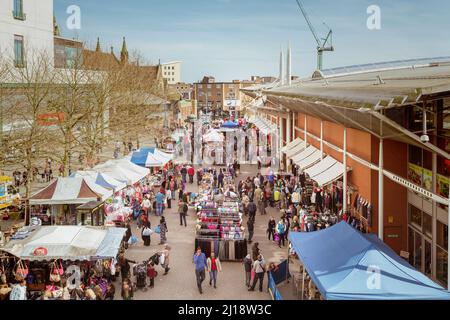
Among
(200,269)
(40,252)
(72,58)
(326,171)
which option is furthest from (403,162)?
(72,58)

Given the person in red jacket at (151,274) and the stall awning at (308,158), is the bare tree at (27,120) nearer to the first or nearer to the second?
the person in red jacket at (151,274)

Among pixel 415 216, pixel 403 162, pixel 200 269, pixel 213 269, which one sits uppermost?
pixel 403 162

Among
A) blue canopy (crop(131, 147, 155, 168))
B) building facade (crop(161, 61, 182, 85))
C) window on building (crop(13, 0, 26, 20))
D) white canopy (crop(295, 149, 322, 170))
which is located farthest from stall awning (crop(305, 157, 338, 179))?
building facade (crop(161, 61, 182, 85))

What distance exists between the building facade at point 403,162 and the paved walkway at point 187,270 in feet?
11.8

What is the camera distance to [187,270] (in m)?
14.5

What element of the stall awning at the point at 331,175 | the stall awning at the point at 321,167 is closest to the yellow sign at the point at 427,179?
the stall awning at the point at 331,175

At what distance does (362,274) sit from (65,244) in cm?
717

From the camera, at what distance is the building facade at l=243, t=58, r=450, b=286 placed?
35.2 ft

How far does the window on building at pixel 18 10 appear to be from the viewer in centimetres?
2869

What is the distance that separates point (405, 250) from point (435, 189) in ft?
10.8

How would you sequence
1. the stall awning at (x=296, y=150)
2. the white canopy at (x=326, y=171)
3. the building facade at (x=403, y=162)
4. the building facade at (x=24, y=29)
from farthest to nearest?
the building facade at (x=24, y=29) < the stall awning at (x=296, y=150) < the white canopy at (x=326, y=171) < the building facade at (x=403, y=162)

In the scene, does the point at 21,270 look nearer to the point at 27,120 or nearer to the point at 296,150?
the point at 27,120
